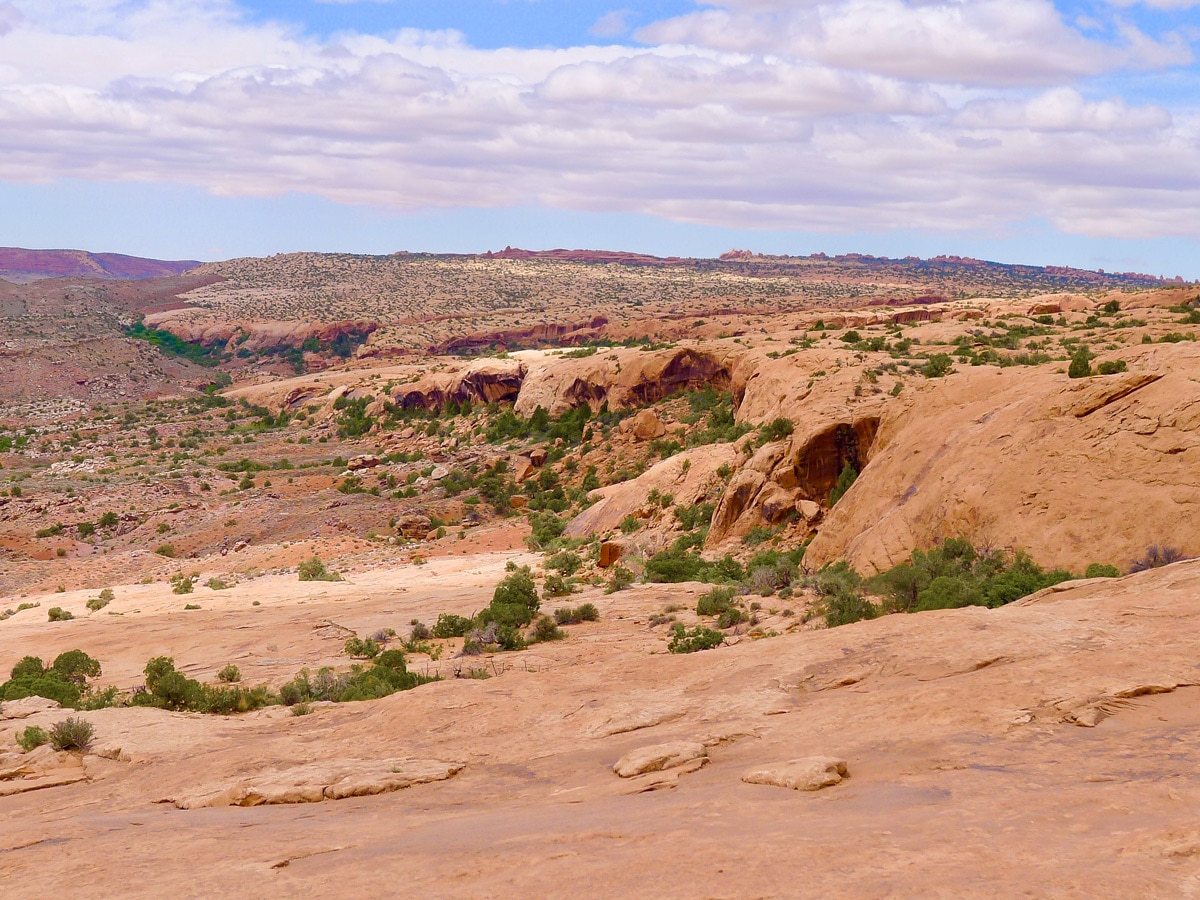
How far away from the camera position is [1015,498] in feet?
54.1

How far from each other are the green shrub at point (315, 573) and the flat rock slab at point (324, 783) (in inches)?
694

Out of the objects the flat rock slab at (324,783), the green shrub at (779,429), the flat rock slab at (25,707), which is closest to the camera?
the flat rock slab at (324,783)

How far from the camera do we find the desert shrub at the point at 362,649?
1702 centimetres

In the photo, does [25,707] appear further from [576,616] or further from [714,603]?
[714,603]

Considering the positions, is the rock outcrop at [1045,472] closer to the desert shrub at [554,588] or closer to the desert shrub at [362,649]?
the desert shrub at [554,588]

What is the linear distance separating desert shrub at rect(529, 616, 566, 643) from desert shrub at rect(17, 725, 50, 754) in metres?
8.21

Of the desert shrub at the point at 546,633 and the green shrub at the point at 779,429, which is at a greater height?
the green shrub at the point at 779,429

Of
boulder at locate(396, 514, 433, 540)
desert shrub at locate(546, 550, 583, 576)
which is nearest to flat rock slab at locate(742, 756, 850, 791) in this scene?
desert shrub at locate(546, 550, 583, 576)

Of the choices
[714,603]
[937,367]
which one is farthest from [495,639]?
[937,367]

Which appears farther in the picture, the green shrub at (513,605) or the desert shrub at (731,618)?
the green shrub at (513,605)

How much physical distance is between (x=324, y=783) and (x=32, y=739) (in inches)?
158

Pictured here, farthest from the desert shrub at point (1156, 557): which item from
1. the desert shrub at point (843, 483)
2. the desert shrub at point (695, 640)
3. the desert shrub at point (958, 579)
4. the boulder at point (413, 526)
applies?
the boulder at point (413, 526)

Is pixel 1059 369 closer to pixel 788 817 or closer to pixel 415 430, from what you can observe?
pixel 788 817

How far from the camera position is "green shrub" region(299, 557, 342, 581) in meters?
26.9
